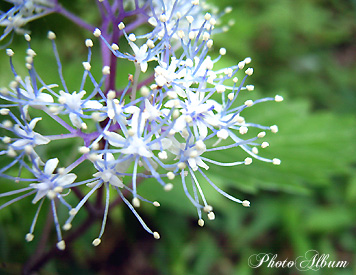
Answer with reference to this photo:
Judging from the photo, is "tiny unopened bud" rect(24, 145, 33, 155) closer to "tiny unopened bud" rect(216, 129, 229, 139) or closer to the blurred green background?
"tiny unopened bud" rect(216, 129, 229, 139)

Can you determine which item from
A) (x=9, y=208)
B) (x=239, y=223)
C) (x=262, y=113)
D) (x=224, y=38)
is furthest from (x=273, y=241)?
(x=9, y=208)

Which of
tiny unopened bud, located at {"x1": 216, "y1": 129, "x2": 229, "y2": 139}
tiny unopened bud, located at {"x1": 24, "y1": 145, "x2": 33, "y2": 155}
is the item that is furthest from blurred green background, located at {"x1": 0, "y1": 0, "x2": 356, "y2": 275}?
tiny unopened bud, located at {"x1": 24, "y1": 145, "x2": 33, "y2": 155}

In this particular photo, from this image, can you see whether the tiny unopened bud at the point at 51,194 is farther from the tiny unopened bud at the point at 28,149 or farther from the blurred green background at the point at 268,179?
the blurred green background at the point at 268,179

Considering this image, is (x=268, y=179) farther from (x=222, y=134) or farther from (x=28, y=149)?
(x=28, y=149)

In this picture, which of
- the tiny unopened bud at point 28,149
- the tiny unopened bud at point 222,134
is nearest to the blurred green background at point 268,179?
the tiny unopened bud at point 222,134

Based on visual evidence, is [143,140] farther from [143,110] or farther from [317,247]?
[317,247]

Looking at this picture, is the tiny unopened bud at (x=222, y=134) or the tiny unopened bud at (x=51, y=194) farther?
the tiny unopened bud at (x=222, y=134)

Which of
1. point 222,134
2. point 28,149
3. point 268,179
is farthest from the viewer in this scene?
point 268,179

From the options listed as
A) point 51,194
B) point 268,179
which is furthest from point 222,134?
point 268,179
